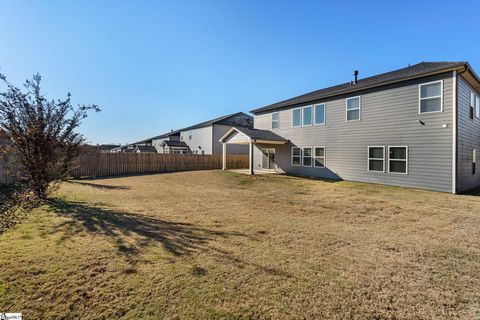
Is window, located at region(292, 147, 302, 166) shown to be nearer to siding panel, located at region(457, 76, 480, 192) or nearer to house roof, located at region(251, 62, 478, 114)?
house roof, located at region(251, 62, 478, 114)

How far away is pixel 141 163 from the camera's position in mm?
19750

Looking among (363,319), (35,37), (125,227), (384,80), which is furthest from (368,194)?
(35,37)

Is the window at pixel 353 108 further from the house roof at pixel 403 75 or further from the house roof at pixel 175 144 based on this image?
the house roof at pixel 175 144

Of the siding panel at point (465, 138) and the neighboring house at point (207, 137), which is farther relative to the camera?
the neighboring house at point (207, 137)

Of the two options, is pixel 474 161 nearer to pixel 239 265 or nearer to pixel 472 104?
pixel 472 104

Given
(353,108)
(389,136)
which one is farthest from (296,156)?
(389,136)

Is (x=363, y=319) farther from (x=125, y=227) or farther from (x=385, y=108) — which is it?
(x=385, y=108)

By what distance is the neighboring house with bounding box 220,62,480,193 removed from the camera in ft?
33.3

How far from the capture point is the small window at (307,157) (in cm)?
1617

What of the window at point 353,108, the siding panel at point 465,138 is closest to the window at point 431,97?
the siding panel at point 465,138

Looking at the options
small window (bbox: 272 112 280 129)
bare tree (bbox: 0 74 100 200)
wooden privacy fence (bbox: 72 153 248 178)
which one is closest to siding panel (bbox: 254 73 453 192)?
small window (bbox: 272 112 280 129)

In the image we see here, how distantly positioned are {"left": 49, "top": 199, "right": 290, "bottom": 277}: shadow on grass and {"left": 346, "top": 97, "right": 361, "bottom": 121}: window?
12.0 meters

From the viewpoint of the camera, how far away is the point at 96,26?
1021cm

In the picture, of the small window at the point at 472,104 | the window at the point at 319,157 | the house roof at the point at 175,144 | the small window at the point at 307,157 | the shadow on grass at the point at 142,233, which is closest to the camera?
the shadow on grass at the point at 142,233
